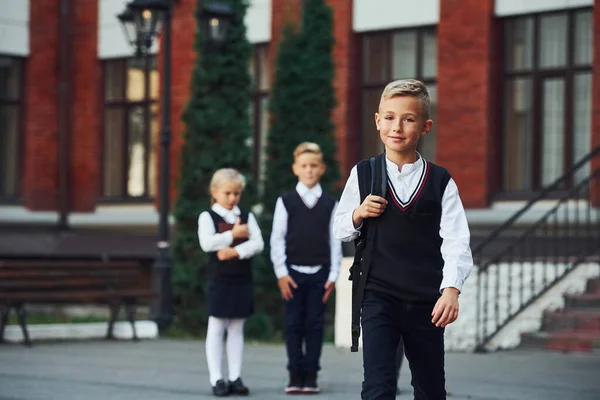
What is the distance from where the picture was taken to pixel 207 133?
53.6 ft

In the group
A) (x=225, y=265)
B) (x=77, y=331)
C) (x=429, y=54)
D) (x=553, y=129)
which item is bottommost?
(x=77, y=331)

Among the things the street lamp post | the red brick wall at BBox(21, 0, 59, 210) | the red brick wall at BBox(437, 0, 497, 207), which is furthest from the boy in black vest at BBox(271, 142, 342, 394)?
the red brick wall at BBox(21, 0, 59, 210)

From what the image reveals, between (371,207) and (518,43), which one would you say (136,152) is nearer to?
(518,43)

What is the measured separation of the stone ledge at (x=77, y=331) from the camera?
14.6 m

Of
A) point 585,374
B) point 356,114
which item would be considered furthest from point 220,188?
point 356,114

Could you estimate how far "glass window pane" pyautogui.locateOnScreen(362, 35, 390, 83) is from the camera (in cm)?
1917

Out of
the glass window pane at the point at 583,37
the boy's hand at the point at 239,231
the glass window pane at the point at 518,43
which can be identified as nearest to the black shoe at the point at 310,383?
the boy's hand at the point at 239,231

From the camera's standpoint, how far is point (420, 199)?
5789 millimetres

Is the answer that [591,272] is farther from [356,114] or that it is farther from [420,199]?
[420,199]

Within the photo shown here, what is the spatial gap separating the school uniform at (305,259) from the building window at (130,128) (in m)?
13.3

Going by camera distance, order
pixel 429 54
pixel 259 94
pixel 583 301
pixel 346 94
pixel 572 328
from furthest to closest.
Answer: pixel 259 94, pixel 346 94, pixel 429 54, pixel 583 301, pixel 572 328

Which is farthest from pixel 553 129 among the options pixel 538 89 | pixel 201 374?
pixel 201 374

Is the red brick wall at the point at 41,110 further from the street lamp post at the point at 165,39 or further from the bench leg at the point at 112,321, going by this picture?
the bench leg at the point at 112,321

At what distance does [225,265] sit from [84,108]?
14.8 metres
